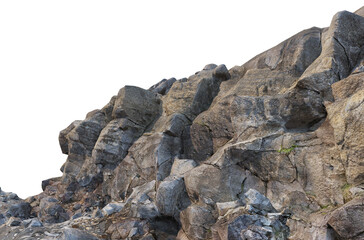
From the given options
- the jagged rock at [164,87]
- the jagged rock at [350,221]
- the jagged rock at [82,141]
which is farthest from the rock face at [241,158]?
the jagged rock at [164,87]

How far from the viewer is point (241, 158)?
17.0 meters

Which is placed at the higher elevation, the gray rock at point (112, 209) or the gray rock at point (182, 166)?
the gray rock at point (182, 166)

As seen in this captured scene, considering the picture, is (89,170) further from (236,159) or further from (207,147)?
(236,159)

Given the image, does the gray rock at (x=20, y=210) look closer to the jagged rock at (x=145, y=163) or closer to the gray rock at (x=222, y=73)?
the jagged rock at (x=145, y=163)

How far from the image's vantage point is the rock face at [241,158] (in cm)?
1290

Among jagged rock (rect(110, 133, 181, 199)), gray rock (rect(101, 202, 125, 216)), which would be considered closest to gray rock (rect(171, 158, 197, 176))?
jagged rock (rect(110, 133, 181, 199))

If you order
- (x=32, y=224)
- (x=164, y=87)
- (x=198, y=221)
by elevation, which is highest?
(x=164, y=87)

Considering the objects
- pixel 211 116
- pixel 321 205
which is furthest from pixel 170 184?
pixel 321 205

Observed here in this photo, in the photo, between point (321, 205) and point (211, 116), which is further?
point (211, 116)

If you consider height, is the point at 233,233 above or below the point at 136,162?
below

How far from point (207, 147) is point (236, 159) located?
5.02m

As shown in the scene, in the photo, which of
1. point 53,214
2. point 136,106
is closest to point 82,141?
point 136,106

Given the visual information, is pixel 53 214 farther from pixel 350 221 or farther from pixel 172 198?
pixel 350 221

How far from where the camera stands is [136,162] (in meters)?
25.0
